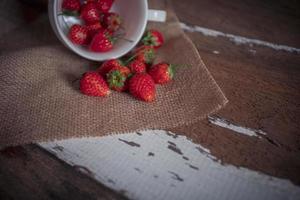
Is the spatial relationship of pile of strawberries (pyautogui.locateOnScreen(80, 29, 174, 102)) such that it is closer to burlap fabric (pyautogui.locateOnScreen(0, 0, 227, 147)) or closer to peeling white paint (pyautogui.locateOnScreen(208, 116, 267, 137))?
burlap fabric (pyautogui.locateOnScreen(0, 0, 227, 147))

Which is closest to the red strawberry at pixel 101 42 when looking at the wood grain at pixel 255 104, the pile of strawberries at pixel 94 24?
the pile of strawberries at pixel 94 24

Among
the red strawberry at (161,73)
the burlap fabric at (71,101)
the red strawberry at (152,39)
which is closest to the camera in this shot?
the burlap fabric at (71,101)

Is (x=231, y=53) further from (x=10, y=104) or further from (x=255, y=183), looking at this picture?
(x=10, y=104)

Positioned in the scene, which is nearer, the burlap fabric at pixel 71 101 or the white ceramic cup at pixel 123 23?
the burlap fabric at pixel 71 101

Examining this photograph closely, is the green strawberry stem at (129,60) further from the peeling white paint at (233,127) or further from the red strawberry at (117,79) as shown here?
the peeling white paint at (233,127)

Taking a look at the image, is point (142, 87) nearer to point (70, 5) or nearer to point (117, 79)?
point (117, 79)

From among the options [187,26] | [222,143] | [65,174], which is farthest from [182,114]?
[187,26]

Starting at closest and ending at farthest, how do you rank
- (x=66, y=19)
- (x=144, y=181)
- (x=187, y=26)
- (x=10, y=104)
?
(x=144, y=181) → (x=10, y=104) → (x=66, y=19) → (x=187, y=26)
